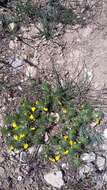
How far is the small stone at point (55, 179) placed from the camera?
3.72 m

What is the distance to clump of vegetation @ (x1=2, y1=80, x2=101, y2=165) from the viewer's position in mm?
3803

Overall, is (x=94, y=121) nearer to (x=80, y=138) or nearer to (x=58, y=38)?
(x=80, y=138)

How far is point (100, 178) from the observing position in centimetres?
370

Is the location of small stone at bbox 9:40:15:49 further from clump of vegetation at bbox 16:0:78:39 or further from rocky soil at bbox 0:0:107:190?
clump of vegetation at bbox 16:0:78:39

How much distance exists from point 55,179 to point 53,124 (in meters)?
0.48

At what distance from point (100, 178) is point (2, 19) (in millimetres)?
1770

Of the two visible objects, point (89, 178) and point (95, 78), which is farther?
point (95, 78)

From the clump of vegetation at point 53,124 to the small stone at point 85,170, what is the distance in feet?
0.27

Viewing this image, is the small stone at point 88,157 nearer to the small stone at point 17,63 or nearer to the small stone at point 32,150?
the small stone at point 32,150

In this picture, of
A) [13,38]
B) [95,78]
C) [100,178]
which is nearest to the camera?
[100,178]

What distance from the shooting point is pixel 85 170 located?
3725mm

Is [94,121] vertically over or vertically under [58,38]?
under

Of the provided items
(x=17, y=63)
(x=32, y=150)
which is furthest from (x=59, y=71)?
(x=32, y=150)

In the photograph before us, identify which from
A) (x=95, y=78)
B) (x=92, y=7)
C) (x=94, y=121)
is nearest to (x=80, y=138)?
(x=94, y=121)
